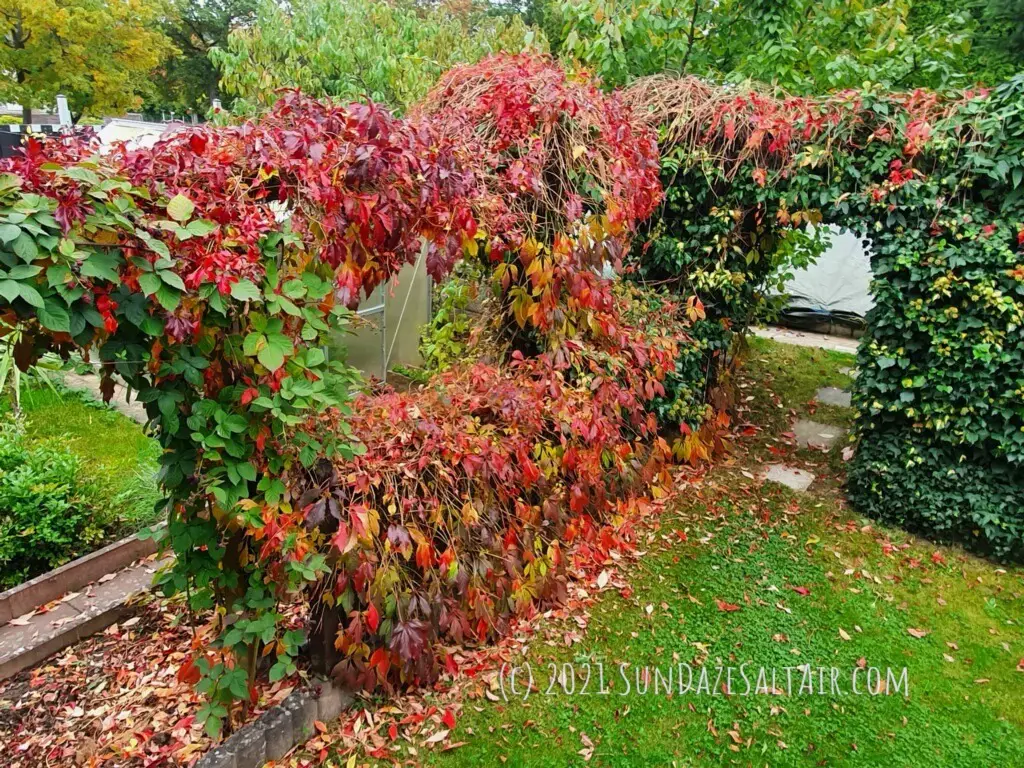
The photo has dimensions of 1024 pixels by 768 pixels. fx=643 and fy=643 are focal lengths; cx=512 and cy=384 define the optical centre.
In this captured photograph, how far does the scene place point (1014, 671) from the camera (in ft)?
10.9

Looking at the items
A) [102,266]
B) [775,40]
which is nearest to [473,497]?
[102,266]

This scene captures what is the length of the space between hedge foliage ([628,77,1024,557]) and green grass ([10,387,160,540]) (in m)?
4.23

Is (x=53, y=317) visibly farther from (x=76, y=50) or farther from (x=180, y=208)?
(x=76, y=50)

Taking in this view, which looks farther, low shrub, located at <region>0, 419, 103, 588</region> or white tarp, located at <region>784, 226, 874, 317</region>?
white tarp, located at <region>784, 226, 874, 317</region>

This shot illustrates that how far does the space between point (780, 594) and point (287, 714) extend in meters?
2.81

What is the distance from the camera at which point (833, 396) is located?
6.86 metres

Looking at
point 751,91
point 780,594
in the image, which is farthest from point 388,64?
point 780,594

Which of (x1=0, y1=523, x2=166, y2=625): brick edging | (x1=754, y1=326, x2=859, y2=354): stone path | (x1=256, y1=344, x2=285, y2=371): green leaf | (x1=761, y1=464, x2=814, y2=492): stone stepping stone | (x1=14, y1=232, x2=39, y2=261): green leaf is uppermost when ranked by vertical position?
(x1=14, y1=232, x2=39, y2=261): green leaf

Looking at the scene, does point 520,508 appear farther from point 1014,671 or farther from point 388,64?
point 388,64

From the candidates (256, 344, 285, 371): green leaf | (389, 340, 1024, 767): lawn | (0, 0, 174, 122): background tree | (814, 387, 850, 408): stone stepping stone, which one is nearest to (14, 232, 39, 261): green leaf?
(256, 344, 285, 371): green leaf

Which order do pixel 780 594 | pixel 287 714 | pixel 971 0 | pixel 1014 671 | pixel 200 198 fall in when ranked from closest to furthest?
1. pixel 200 198
2. pixel 287 714
3. pixel 1014 671
4. pixel 780 594
5. pixel 971 0

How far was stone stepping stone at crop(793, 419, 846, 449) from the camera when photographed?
5844 millimetres

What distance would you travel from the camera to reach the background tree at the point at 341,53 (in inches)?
269

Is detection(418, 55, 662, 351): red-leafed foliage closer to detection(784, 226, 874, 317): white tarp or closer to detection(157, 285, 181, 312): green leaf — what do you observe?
detection(157, 285, 181, 312): green leaf
